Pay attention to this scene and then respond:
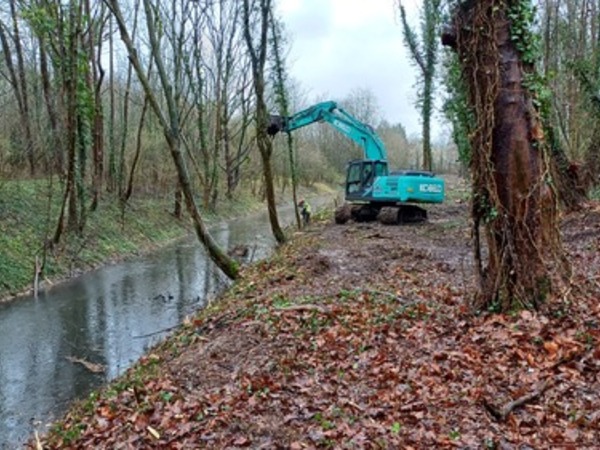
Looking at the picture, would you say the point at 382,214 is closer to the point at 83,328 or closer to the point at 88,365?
the point at 83,328

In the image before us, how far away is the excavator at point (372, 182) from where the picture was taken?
15.7m

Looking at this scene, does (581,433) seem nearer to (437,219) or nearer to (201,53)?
(437,219)

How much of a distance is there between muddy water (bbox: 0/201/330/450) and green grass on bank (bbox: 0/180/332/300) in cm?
76

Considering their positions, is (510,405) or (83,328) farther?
(83,328)

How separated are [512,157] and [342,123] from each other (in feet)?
40.5

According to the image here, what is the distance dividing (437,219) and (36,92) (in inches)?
671

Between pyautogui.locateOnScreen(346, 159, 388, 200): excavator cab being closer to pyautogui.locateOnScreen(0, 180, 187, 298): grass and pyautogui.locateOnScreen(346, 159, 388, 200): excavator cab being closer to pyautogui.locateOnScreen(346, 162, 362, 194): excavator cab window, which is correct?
pyautogui.locateOnScreen(346, 162, 362, 194): excavator cab window

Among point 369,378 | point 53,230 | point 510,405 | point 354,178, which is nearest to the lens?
point 510,405

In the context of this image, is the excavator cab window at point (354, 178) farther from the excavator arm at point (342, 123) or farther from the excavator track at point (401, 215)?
the excavator track at point (401, 215)

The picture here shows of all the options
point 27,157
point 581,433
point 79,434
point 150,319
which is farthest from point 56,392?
point 27,157

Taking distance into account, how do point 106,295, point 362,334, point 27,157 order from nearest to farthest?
point 362,334
point 106,295
point 27,157

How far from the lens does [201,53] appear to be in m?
28.5

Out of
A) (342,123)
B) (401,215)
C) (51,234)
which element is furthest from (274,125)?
(51,234)

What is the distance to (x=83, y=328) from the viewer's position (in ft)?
33.5
